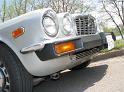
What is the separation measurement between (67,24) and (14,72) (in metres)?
0.91

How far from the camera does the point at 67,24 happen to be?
378cm

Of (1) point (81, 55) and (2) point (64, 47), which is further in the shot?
(1) point (81, 55)

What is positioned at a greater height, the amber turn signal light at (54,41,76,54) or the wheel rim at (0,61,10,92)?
the amber turn signal light at (54,41,76,54)

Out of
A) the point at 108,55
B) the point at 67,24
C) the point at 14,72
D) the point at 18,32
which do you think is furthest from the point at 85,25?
the point at 108,55

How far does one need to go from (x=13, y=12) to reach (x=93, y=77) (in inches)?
970

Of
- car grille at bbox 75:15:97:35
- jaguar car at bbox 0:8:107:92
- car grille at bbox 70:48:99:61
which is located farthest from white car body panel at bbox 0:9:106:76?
car grille at bbox 75:15:97:35

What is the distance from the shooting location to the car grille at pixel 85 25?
13.1 feet

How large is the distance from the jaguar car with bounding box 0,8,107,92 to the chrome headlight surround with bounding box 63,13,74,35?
27mm

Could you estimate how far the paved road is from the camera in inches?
151

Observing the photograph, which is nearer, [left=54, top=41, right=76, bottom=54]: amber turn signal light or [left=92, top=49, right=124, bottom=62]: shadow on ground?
[left=54, top=41, right=76, bottom=54]: amber turn signal light

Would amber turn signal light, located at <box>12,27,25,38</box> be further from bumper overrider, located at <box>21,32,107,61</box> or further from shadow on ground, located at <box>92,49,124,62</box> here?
shadow on ground, located at <box>92,49,124,62</box>

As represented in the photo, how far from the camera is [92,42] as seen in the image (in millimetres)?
3939

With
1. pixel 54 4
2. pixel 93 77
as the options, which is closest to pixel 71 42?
pixel 93 77

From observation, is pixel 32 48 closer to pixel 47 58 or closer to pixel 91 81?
pixel 47 58
